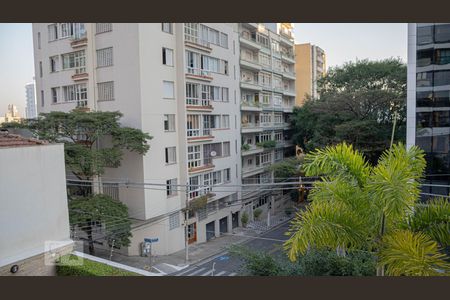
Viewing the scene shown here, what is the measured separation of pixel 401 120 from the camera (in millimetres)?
12680

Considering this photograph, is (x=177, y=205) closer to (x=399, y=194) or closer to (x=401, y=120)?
(x=401, y=120)

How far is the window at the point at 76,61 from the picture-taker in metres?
10.7

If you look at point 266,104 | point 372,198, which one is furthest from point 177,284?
point 266,104

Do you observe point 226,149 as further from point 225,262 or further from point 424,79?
point 424,79

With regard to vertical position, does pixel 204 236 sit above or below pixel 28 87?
below

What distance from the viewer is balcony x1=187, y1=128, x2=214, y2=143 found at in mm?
11430

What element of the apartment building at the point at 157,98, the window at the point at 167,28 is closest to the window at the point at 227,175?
the apartment building at the point at 157,98

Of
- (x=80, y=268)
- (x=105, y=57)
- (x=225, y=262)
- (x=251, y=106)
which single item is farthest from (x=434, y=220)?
(x=251, y=106)

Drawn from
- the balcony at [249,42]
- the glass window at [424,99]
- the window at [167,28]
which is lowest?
the glass window at [424,99]

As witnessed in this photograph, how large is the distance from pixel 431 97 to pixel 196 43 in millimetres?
6860

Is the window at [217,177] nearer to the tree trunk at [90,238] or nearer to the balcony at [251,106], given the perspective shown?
the balcony at [251,106]

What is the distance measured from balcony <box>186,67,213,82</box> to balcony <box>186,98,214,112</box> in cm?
65

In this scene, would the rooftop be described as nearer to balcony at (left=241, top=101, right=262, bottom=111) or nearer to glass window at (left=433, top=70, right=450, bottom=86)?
glass window at (left=433, top=70, right=450, bottom=86)

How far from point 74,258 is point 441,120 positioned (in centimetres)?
619
